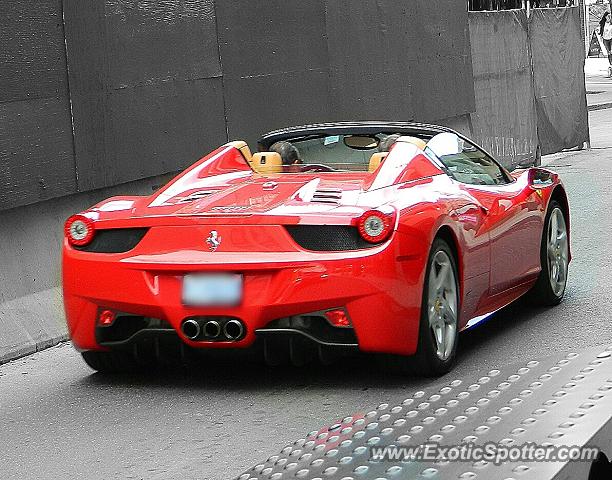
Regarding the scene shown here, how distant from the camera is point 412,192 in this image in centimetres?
716

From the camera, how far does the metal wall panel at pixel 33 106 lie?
923cm

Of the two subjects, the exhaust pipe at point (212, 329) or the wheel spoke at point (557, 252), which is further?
the wheel spoke at point (557, 252)

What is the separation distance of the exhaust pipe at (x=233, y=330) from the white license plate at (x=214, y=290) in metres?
0.09

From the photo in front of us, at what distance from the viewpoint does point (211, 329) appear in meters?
6.77

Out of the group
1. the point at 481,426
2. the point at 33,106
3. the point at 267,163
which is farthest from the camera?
the point at 33,106

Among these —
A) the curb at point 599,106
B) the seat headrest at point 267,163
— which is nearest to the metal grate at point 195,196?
the seat headrest at point 267,163

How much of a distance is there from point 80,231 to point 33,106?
8.54 ft

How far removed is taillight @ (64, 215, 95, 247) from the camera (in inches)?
281

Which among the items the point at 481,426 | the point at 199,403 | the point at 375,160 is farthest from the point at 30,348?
the point at 481,426

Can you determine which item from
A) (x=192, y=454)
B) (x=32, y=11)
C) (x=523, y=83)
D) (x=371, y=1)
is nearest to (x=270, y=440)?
(x=192, y=454)

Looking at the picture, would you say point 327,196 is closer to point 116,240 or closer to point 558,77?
point 116,240

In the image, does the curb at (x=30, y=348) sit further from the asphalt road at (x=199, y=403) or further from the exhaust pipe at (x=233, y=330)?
the exhaust pipe at (x=233, y=330)

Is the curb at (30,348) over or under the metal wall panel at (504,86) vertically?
under

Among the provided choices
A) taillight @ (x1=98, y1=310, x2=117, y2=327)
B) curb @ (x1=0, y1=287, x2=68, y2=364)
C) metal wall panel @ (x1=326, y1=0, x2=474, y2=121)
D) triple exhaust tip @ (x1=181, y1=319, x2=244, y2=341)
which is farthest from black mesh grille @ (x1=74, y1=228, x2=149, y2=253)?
metal wall panel @ (x1=326, y1=0, x2=474, y2=121)
